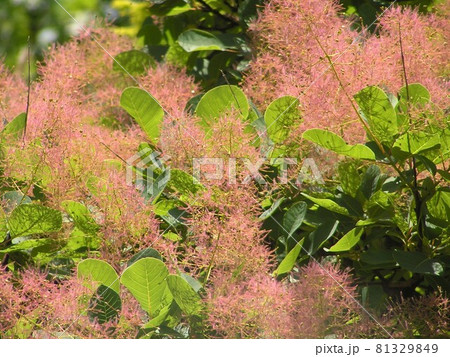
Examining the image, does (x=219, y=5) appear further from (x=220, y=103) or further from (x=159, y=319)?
(x=159, y=319)

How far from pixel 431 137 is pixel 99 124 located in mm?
794

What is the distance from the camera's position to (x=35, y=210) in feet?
3.59

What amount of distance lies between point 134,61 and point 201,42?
0.17 metres

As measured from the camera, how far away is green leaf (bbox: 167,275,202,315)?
Answer: 3.22 ft

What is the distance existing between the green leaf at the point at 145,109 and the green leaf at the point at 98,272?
1.03 ft

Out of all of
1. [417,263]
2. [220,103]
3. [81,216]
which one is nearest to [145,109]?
[220,103]

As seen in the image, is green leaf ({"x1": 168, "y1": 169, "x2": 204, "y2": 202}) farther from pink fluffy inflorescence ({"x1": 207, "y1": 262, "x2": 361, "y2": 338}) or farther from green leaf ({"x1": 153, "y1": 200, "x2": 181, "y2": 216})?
pink fluffy inflorescence ({"x1": 207, "y1": 262, "x2": 361, "y2": 338})

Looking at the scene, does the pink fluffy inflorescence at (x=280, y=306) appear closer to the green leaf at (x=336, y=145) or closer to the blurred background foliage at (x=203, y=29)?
the green leaf at (x=336, y=145)

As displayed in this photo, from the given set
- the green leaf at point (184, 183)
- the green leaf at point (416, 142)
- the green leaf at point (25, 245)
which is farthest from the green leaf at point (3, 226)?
the green leaf at point (416, 142)

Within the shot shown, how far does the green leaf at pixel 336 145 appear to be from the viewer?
1.02 m

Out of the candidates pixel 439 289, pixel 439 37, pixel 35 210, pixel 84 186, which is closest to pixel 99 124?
pixel 84 186

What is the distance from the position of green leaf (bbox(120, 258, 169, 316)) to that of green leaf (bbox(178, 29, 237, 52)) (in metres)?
0.65

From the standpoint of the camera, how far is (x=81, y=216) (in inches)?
44.2

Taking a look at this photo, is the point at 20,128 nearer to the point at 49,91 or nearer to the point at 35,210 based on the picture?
the point at 49,91
